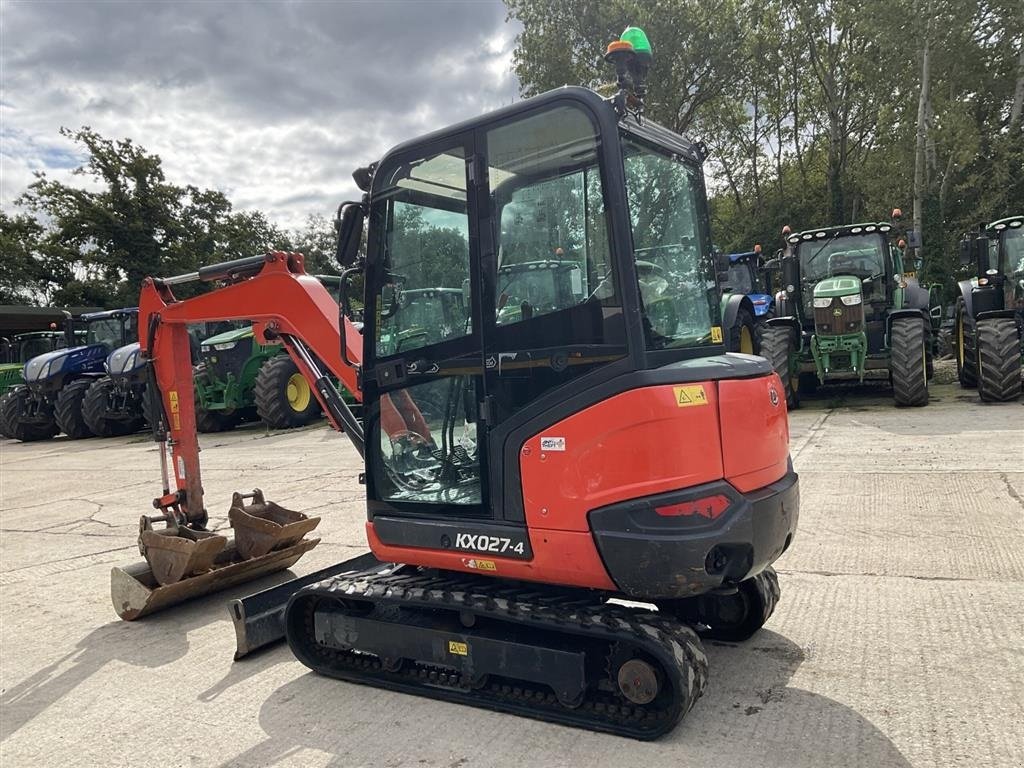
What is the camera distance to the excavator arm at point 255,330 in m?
4.23

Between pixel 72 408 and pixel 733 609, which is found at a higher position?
pixel 72 408

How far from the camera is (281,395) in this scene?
14109mm

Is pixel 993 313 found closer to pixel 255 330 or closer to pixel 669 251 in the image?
pixel 669 251

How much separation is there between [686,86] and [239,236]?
21858 millimetres

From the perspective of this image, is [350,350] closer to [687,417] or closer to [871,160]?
[687,417]

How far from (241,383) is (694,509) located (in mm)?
13733

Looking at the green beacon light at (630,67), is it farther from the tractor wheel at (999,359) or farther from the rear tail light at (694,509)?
the tractor wheel at (999,359)

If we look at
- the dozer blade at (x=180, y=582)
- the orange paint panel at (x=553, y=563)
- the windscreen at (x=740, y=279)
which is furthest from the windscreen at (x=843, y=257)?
the orange paint panel at (x=553, y=563)

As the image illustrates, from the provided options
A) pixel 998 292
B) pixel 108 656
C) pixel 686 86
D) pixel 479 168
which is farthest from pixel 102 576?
pixel 686 86

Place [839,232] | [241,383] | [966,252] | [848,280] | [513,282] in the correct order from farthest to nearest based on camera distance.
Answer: [241,383]
[839,232]
[966,252]
[848,280]
[513,282]

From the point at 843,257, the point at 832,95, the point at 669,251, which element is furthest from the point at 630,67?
the point at 832,95

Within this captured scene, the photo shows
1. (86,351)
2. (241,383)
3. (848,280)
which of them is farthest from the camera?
(86,351)

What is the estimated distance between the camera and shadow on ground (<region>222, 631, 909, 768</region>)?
2.74 m

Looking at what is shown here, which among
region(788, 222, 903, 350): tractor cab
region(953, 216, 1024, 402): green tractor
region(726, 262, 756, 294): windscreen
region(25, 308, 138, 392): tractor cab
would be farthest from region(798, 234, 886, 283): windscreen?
region(25, 308, 138, 392): tractor cab
